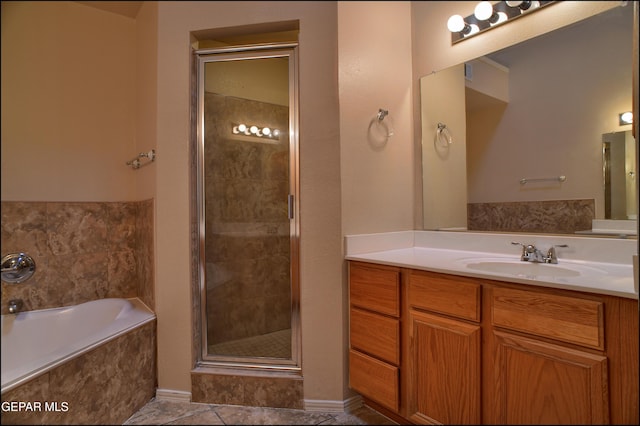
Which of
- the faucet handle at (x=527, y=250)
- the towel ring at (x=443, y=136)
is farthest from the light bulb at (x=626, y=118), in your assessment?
the towel ring at (x=443, y=136)

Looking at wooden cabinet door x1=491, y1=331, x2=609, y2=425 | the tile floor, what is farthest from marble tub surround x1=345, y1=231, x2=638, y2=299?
the tile floor

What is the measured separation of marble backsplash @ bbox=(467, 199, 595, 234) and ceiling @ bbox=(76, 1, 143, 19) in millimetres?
1546

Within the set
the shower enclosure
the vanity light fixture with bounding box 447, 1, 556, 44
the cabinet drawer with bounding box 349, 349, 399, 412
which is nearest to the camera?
the cabinet drawer with bounding box 349, 349, 399, 412

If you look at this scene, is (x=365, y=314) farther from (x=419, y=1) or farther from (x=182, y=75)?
(x=419, y=1)

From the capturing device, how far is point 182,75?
1.34 metres

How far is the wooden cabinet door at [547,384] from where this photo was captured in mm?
734

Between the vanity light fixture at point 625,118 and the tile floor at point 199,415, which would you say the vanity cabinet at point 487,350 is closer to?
the tile floor at point 199,415

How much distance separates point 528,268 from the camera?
4.08ft

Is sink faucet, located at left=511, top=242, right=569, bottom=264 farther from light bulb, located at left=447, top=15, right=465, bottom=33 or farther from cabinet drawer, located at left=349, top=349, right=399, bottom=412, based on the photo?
light bulb, located at left=447, top=15, right=465, bottom=33

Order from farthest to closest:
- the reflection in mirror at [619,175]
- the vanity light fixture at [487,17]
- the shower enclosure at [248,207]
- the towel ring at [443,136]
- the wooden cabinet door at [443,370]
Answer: the towel ring at [443,136], the shower enclosure at [248,207], the vanity light fixture at [487,17], the reflection in mirror at [619,175], the wooden cabinet door at [443,370]

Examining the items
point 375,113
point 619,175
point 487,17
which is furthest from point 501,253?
point 487,17

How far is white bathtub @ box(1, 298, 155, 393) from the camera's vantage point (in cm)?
47

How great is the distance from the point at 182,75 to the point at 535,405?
1688 millimetres

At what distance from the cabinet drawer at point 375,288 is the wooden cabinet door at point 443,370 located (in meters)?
0.10
